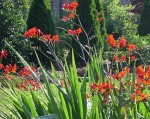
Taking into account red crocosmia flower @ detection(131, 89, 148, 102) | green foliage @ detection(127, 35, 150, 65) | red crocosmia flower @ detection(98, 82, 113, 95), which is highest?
red crocosmia flower @ detection(98, 82, 113, 95)

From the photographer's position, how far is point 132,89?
2.78 metres

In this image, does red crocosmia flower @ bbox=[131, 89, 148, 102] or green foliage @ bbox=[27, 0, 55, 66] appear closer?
red crocosmia flower @ bbox=[131, 89, 148, 102]

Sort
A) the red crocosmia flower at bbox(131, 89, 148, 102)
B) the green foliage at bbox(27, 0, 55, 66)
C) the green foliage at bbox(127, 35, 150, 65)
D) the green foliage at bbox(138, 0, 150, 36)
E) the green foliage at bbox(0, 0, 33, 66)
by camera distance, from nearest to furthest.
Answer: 1. the red crocosmia flower at bbox(131, 89, 148, 102)
2. the green foliage at bbox(0, 0, 33, 66)
3. the green foliage at bbox(127, 35, 150, 65)
4. the green foliage at bbox(27, 0, 55, 66)
5. the green foliage at bbox(138, 0, 150, 36)

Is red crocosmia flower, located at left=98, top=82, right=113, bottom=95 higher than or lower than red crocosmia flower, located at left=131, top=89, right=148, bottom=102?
higher

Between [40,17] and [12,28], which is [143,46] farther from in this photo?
[12,28]

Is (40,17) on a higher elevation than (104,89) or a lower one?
lower

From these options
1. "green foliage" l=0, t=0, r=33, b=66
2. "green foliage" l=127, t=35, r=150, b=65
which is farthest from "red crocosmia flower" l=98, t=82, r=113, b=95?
"green foliage" l=127, t=35, r=150, b=65

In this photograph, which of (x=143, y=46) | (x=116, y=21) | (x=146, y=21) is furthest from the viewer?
(x=116, y=21)

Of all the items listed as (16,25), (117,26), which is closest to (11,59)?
(16,25)

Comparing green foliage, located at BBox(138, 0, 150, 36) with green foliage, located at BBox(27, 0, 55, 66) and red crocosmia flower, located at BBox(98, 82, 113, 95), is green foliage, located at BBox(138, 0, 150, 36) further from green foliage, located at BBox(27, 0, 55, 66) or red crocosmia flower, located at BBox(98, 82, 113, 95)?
red crocosmia flower, located at BBox(98, 82, 113, 95)

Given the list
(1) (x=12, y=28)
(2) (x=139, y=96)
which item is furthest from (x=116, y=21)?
(2) (x=139, y=96)

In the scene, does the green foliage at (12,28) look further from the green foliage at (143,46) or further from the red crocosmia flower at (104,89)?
the red crocosmia flower at (104,89)

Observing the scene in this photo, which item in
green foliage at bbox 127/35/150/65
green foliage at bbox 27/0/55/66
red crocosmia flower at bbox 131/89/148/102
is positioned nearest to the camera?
red crocosmia flower at bbox 131/89/148/102

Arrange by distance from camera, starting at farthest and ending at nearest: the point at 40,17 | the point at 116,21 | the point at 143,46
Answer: the point at 116,21
the point at 40,17
the point at 143,46
